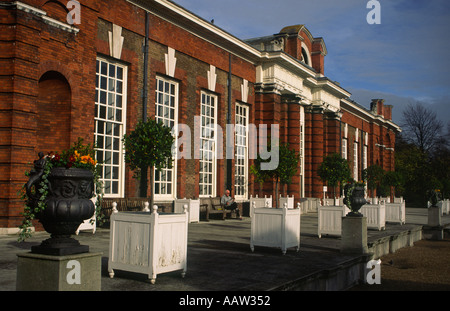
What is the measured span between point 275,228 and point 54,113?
7803 millimetres

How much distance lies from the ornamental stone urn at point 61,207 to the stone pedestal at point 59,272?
0.39 feet

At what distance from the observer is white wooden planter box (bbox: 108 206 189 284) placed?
6.46 metres

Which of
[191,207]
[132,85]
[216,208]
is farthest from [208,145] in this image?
[132,85]

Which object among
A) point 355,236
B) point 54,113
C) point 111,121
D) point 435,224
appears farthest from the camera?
point 435,224

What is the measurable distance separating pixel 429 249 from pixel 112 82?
12.0 metres

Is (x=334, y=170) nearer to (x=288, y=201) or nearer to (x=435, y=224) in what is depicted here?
(x=288, y=201)

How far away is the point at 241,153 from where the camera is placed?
2433cm

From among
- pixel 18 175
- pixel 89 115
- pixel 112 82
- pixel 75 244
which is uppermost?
pixel 112 82

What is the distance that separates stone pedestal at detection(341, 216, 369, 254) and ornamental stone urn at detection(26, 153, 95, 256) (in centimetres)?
660

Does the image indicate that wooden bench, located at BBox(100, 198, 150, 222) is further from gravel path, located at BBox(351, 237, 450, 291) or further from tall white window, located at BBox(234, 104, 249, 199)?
tall white window, located at BBox(234, 104, 249, 199)
